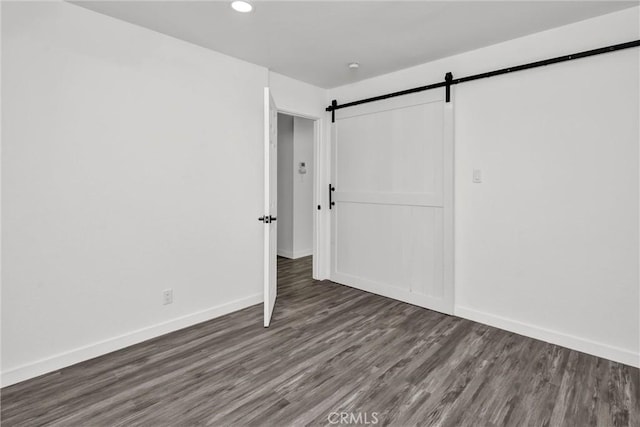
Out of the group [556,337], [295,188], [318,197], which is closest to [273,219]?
[318,197]

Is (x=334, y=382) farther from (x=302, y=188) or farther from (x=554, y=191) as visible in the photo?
(x=302, y=188)

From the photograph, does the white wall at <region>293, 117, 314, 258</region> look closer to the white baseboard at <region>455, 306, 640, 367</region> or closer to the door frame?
the door frame

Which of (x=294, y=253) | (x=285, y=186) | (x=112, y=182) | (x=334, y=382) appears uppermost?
(x=285, y=186)

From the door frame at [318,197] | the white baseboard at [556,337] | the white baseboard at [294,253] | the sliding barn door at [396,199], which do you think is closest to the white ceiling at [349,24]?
the sliding barn door at [396,199]

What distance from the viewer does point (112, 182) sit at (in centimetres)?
251

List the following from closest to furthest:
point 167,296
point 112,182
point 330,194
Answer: point 112,182 < point 167,296 < point 330,194

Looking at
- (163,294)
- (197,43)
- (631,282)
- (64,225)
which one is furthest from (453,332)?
(197,43)

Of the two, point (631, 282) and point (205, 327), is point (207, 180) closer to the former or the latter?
point (205, 327)

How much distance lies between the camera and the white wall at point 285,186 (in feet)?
18.7

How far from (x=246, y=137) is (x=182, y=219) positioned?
3.37 ft

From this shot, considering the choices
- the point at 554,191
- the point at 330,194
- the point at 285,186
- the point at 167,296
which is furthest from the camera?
the point at 285,186

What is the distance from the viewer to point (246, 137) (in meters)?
3.37

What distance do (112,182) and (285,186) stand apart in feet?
11.4

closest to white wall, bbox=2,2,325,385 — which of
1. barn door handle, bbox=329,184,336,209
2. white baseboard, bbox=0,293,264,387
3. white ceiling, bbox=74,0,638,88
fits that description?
white baseboard, bbox=0,293,264,387
